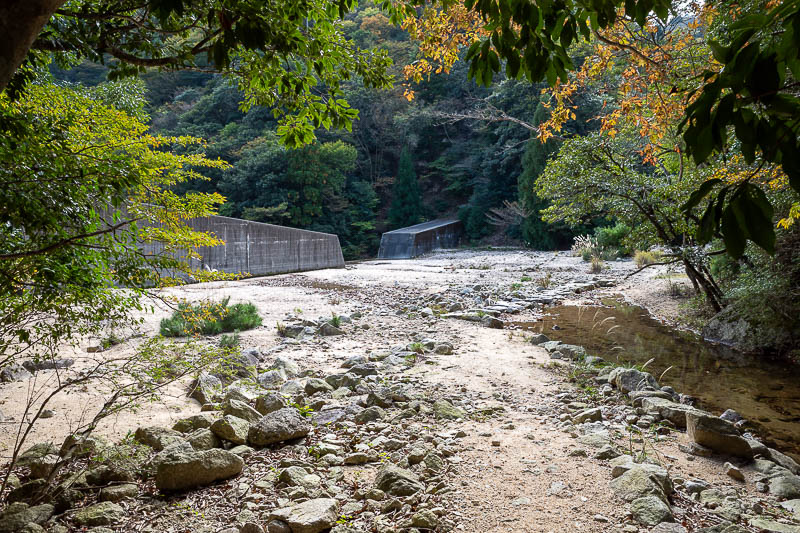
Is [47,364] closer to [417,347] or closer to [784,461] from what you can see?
[417,347]

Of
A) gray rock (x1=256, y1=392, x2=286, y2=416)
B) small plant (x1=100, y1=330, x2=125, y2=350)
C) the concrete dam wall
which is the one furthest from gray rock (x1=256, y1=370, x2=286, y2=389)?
the concrete dam wall

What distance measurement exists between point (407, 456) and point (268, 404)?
138cm

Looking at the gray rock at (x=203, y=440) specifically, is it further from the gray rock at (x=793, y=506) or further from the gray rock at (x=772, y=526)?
the gray rock at (x=793, y=506)

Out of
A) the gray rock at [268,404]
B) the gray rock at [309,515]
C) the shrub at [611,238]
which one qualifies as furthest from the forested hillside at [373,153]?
the gray rock at [309,515]

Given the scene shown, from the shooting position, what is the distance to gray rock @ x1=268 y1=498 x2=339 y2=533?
2164 millimetres

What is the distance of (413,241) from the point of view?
23859mm

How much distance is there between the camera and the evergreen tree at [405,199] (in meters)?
29.0

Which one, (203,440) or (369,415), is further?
(369,415)

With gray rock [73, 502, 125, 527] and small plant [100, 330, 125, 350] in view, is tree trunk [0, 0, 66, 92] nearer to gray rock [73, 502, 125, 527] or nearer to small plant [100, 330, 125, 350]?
gray rock [73, 502, 125, 527]

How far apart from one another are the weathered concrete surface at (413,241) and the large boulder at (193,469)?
69.1 feet

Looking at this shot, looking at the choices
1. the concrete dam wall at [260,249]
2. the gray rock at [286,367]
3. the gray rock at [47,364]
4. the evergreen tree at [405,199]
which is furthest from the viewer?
the evergreen tree at [405,199]

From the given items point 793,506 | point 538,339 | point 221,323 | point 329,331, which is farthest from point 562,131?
point 793,506

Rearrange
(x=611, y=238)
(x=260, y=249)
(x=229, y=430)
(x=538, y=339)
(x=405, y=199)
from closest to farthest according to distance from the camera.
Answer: (x=229, y=430) → (x=538, y=339) → (x=260, y=249) → (x=611, y=238) → (x=405, y=199)

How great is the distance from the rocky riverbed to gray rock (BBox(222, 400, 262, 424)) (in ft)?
0.03
